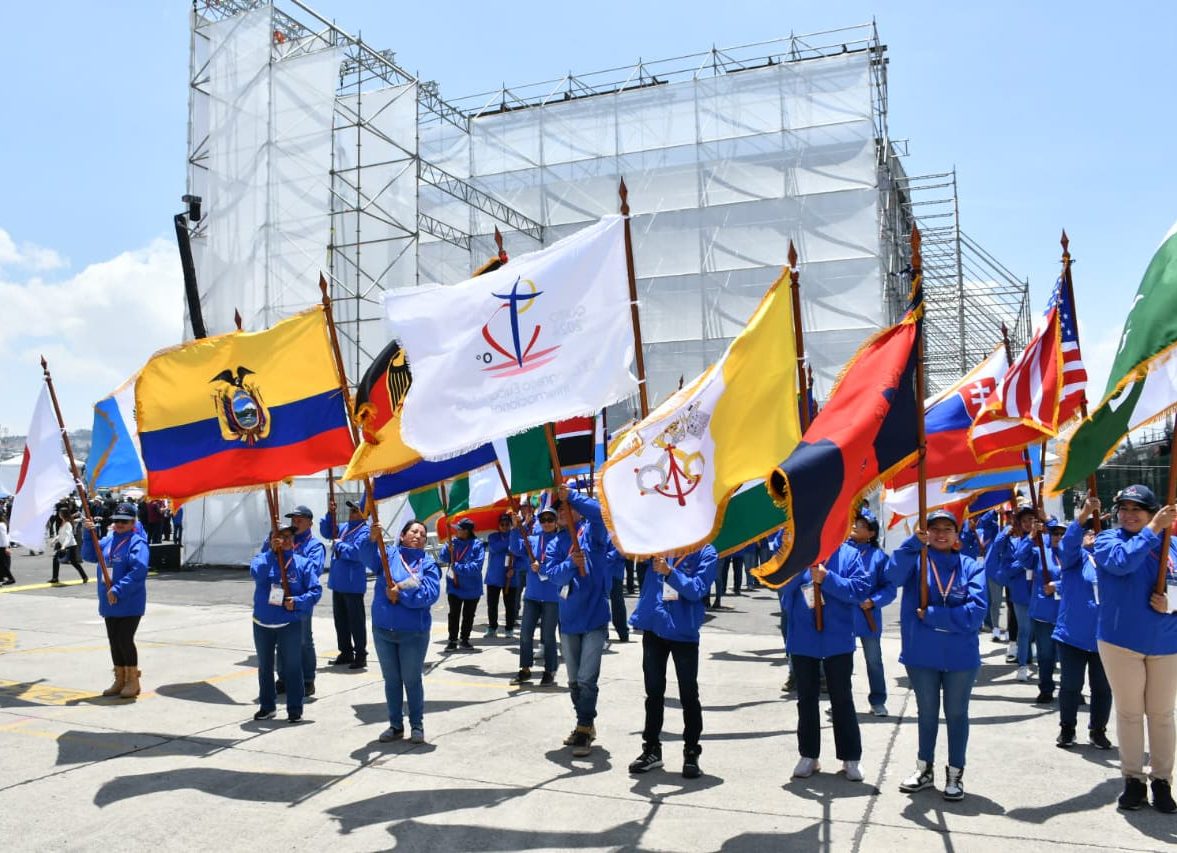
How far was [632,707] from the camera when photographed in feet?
29.7

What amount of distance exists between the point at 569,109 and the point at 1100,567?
93.9 ft

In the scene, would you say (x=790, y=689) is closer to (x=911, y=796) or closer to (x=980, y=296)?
(x=911, y=796)

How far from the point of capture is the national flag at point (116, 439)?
10992 mm

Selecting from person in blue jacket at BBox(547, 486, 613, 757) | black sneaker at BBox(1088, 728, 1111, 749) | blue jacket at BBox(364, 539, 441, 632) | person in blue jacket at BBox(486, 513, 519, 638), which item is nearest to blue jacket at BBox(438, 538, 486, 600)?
person in blue jacket at BBox(486, 513, 519, 638)

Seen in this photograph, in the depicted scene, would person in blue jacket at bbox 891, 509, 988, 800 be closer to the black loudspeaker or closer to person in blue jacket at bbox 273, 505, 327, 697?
person in blue jacket at bbox 273, 505, 327, 697

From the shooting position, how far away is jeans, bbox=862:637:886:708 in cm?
861

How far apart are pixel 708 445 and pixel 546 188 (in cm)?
2746

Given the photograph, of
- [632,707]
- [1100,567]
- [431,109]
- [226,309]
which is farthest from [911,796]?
[431,109]

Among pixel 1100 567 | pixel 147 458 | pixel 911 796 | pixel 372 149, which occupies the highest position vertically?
pixel 372 149

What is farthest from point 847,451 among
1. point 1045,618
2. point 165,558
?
point 165,558

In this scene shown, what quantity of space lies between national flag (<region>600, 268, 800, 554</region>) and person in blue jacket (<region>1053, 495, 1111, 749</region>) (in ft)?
9.49

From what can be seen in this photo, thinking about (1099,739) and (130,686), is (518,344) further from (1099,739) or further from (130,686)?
(130,686)

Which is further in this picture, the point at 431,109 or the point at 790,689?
the point at 431,109

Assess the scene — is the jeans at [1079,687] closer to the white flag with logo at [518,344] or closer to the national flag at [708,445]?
the national flag at [708,445]
